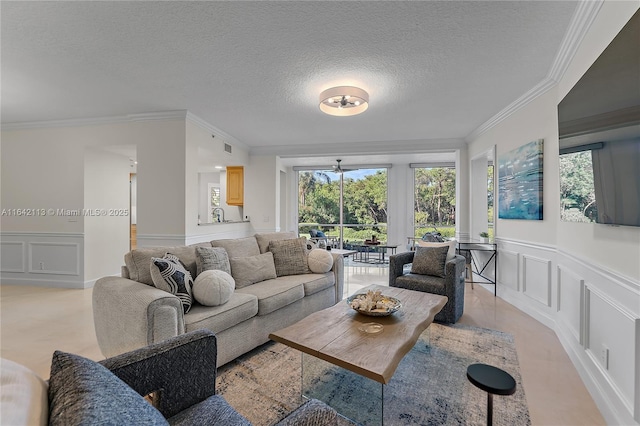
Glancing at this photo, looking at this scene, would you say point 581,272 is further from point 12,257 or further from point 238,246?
point 12,257

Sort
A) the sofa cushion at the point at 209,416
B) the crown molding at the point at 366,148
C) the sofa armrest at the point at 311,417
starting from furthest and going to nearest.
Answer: the crown molding at the point at 366,148
the sofa cushion at the point at 209,416
the sofa armrest at the point at 311,417

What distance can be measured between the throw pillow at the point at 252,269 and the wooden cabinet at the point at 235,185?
331cm

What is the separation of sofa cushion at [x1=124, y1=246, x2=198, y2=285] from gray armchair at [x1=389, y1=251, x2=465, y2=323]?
217 cm

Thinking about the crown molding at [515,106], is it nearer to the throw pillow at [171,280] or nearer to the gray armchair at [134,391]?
the gray armchair at [134,391]

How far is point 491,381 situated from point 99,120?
5.47 m

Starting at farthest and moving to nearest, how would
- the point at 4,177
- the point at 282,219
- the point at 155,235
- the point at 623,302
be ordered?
the point at 282,219, the point at 4,177, the point at 155,235, the point at 623,302

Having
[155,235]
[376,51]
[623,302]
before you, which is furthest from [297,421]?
[155,235]

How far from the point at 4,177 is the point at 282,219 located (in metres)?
5.10

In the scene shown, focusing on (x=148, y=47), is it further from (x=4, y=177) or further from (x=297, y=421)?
(x=4, y=177)

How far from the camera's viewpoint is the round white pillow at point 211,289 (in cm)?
216

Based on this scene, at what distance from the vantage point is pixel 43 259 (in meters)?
4.52

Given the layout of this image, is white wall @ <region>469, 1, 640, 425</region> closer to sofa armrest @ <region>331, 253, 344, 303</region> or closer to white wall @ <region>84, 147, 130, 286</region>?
sofa armrest @ <region>331, 253, 344, 303</region>

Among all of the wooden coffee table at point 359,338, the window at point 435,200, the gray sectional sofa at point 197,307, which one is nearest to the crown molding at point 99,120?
the gray sectional sofa at point 197,307

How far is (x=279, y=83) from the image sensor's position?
2.97m
